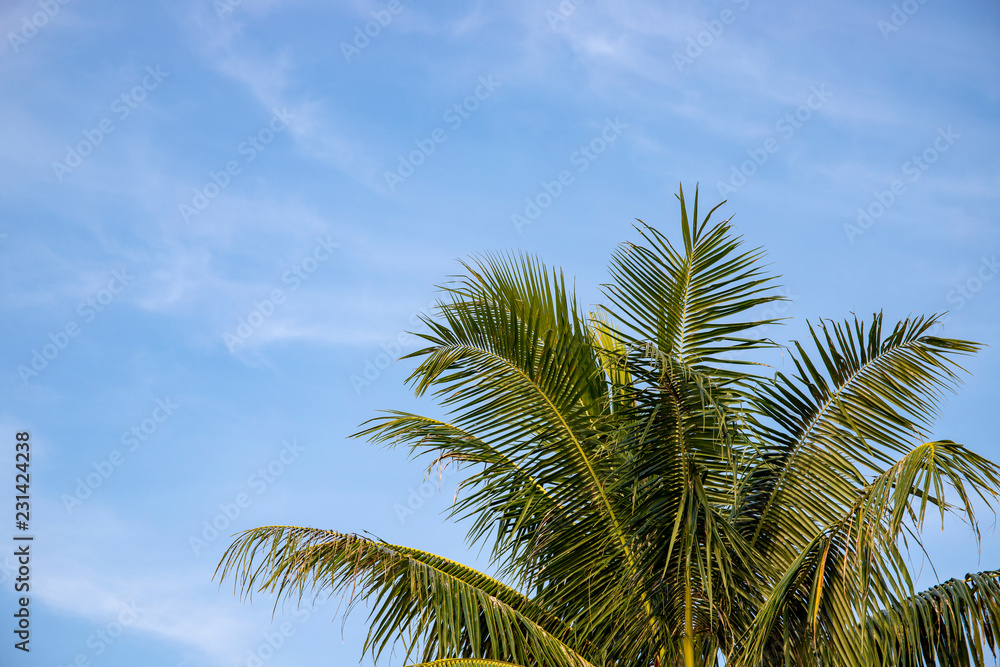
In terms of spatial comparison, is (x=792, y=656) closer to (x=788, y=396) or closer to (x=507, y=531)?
(x=788, y=396)

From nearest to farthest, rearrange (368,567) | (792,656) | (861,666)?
1. (861,666)
2. (792,656)
3. (368,567)

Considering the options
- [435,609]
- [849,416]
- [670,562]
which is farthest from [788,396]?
[435,609]

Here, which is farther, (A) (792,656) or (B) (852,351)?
(B) (852,351)

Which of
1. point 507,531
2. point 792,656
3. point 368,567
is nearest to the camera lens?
point 792,656

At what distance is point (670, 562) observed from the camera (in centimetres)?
707

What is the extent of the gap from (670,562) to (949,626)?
6.09ft

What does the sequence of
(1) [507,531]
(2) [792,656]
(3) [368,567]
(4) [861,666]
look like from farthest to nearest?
(1) [507,531] → (3) [368,567] → (2) [792,656] → (4) [861,666]

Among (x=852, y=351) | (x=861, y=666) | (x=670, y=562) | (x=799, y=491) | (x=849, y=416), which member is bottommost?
(x=861, y=666)

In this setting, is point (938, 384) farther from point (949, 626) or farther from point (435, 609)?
point (435, 609)

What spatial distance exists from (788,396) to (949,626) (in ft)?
6.43

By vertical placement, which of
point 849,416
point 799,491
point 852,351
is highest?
point 852,351

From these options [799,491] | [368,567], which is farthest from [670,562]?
[368,567]

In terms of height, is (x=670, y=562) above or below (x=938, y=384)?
below

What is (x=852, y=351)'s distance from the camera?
7.39 metres
